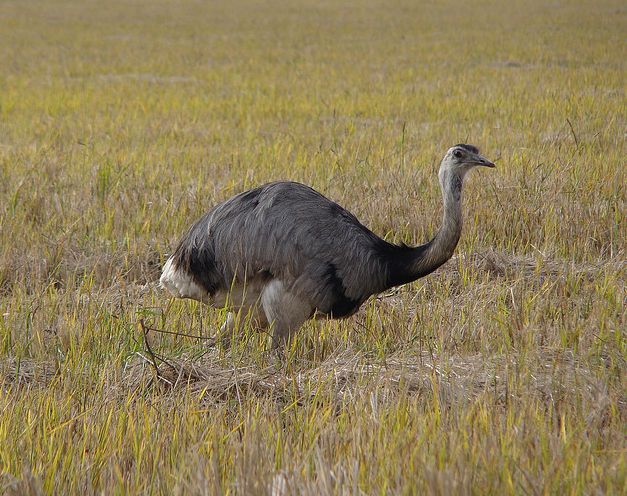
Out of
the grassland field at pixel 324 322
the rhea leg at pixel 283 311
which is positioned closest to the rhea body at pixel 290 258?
A: the rhea leg at pixel 283 311

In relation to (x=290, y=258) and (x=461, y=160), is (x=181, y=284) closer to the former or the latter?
(x=290, y=258)

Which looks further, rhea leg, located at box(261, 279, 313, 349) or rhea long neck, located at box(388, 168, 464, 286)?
rhea long neck, located at box(388, 168, 464, 286)

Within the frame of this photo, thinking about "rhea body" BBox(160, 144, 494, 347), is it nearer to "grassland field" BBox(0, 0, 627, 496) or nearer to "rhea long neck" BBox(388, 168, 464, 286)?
"rhea long neck" BBox(388, 168, 464, 286)

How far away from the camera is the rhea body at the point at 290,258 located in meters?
4.11

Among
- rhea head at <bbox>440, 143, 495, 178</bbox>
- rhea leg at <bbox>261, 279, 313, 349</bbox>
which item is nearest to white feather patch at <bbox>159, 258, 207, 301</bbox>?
rhea leg at <bbox>261, 279, 313, 349</bbox>

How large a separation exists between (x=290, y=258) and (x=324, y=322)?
0.54 m

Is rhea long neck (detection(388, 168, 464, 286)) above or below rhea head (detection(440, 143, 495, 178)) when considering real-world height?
below

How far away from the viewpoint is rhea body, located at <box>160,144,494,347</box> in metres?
4.11

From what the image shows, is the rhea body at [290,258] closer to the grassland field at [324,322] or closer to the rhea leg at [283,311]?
the rhea leg at [283,311]

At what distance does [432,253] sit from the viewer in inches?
166

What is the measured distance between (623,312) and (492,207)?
2210 mm

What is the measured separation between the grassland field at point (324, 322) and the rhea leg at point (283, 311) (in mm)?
133

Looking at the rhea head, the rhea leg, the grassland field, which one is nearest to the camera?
the grassland field

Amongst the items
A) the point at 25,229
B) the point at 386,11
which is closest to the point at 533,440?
the point at 25,229
